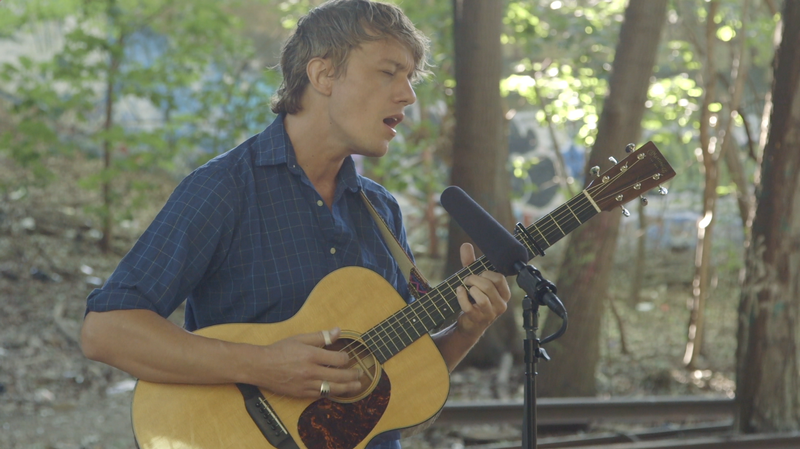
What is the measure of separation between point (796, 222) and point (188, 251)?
3.96 meters

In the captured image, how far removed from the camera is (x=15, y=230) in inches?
380

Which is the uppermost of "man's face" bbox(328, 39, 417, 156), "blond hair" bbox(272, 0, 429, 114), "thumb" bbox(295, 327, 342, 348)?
"blond hair" bbox(272, 0, 429, 114)

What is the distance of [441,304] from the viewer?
236cm

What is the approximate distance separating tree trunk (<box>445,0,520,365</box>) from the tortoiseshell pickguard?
14.7 ft

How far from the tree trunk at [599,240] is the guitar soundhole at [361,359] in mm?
3671

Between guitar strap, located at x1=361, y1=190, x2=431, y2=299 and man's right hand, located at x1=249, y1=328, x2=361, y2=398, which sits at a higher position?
guitar strap, located at x1=361, y1=190, x2=431, y2=299

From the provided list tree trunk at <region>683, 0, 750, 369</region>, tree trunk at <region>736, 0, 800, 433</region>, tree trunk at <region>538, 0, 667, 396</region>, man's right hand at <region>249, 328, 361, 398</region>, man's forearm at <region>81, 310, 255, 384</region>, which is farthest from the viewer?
tree trunk at <region>683, 0, 750, 369</region>

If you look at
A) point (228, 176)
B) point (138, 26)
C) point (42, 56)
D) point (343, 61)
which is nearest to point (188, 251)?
point (228, 176)

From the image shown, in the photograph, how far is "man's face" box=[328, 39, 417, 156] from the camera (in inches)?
91.0

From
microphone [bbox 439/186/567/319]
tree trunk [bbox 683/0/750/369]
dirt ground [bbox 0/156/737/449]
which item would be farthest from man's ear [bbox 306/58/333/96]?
tree trunk [bbox 683/0/750/369]

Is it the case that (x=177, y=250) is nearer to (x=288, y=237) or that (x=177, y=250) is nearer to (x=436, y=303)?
(x=288, y=237)

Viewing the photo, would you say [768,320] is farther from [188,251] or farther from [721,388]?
[188,251]

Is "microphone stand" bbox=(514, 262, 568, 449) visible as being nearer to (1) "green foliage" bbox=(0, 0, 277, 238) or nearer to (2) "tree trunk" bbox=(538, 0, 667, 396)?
(2) "tree trunk" bbox=(538, 0, 667, 396)

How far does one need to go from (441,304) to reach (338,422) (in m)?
0.48
